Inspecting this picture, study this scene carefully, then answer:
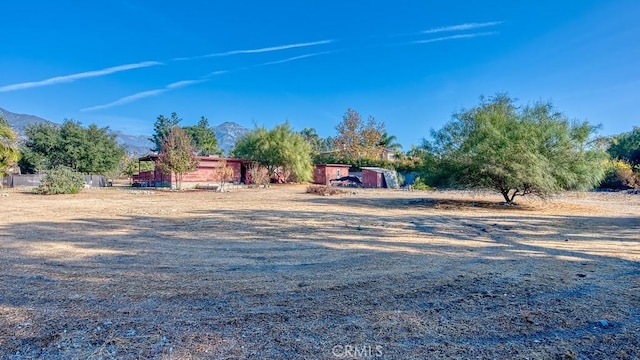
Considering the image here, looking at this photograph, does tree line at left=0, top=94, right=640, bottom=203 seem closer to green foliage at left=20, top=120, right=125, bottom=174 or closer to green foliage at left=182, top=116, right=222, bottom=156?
green foliage at left=20, top=120, right=125, bottom=174

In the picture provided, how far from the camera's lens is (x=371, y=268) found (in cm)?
463

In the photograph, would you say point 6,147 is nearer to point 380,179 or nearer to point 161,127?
point 380,179

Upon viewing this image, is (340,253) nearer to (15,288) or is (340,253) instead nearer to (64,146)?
(15,288)

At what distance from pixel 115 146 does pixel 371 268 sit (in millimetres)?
43190

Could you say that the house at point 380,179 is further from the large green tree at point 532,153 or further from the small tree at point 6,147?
the small tree at point 6,147

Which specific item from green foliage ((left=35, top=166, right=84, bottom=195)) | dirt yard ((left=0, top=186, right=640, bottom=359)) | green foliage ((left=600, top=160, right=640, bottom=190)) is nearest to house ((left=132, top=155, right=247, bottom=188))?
green foliage ((left=35, top=166, right=84, bottom=195))

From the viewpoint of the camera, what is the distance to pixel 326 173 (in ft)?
127

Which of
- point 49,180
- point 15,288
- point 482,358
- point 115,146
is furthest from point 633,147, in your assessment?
point 115,146

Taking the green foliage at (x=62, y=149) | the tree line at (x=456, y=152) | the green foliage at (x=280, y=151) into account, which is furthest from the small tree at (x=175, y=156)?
the green foliage at (x=62, y=149)

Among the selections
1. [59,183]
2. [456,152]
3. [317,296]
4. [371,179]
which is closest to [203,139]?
[371,179]

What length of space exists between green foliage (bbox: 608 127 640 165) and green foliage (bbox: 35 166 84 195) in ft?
142

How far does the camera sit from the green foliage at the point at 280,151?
33.5 metres

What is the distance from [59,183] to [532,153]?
2431 cm

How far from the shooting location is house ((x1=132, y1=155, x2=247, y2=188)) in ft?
99.8
